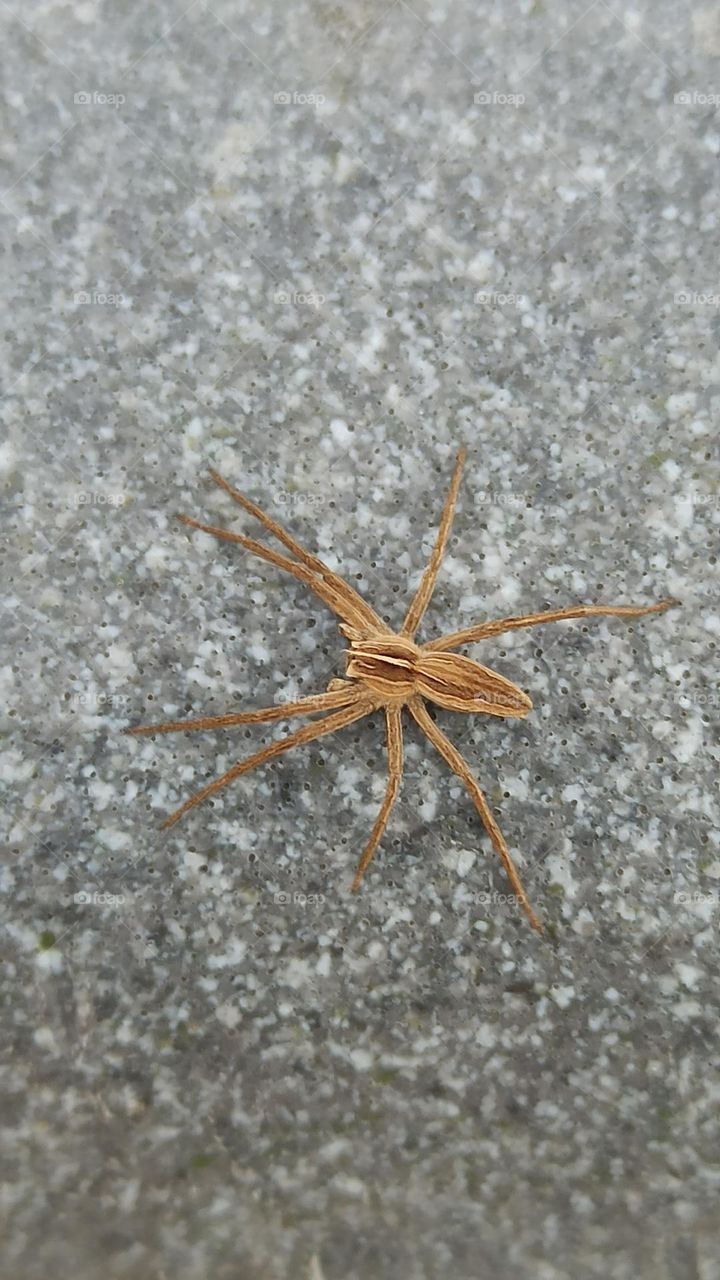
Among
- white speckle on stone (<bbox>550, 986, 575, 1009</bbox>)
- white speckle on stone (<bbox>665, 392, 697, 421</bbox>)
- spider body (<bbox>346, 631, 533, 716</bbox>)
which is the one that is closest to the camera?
spider body (<bbox>346, 631, 533, 716</bbox>)

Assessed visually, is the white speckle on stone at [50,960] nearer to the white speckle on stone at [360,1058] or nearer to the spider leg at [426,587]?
the white speckle on stone at [360,1058]

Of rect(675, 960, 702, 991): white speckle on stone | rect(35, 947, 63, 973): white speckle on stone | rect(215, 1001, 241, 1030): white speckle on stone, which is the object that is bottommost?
rect(215, 1001, 241, 1030): white speckle on stone

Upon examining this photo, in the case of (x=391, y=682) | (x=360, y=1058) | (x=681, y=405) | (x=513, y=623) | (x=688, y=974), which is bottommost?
(x=360, y=1058)

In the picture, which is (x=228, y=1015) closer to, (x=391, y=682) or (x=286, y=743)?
(x=286, y=743)

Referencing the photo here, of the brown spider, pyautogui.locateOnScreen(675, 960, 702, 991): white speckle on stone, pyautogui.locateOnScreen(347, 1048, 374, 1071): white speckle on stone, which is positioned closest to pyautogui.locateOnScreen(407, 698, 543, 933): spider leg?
the brown spider

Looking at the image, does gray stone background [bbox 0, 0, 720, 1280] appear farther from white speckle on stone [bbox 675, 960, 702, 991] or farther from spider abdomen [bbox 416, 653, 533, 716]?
spider abdomen [bbox 416, 653, 533, 716]

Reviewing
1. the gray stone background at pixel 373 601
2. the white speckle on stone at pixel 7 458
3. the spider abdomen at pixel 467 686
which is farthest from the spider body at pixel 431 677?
the white speckle on stone at pixel 7 458

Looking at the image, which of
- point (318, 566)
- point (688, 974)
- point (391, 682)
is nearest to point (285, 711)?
point (391, 682)

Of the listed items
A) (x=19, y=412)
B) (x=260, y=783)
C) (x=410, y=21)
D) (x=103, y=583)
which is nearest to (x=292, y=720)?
(x=260, y=783)
